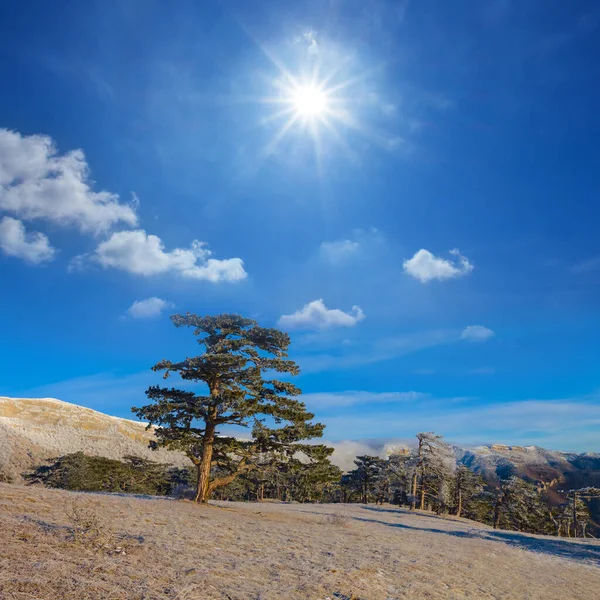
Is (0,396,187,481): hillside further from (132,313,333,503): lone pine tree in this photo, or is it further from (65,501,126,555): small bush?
(65,501,126,555): small bush

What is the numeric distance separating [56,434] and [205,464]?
Answer: 10400 cm

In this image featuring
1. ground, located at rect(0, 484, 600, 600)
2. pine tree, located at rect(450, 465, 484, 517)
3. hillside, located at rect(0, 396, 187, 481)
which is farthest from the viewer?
hillside, located at rect(0, 396, 187, 481)

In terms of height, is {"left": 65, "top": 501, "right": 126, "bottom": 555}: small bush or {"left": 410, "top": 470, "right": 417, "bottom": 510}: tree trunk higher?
{"left": 65, "top": 501, "right": 126, "bottom": 555}: small bush

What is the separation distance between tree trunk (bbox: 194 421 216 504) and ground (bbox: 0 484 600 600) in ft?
22.5

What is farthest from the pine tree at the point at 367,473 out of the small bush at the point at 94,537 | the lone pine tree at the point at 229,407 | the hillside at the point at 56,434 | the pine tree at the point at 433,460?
the small bush at the point at 94,537

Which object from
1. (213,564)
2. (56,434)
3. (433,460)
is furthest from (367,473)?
(56,434)

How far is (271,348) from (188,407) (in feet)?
17.0

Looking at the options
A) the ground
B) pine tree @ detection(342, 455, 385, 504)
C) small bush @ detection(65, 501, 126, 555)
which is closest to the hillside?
pine tree @ detection(342, 455, 385, 504)

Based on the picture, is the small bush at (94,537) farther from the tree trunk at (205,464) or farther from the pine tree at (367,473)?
the pine tree at (367,473)

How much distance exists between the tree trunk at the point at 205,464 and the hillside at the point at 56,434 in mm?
67675

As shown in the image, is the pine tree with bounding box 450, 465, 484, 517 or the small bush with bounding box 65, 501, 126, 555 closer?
the small bush with bounding box 65, 501, 126, 555

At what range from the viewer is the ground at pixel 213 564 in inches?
221

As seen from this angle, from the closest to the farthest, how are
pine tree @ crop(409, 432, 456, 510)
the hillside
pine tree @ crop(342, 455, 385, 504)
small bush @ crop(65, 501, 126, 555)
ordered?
small bush @ crop(65, 501, 126, 555) → pine tree @ crop(409, 432, 456, 510) → pine tree @ crop(342, 455, 385, 504) → the hillside

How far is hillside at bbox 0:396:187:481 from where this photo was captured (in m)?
83.8
